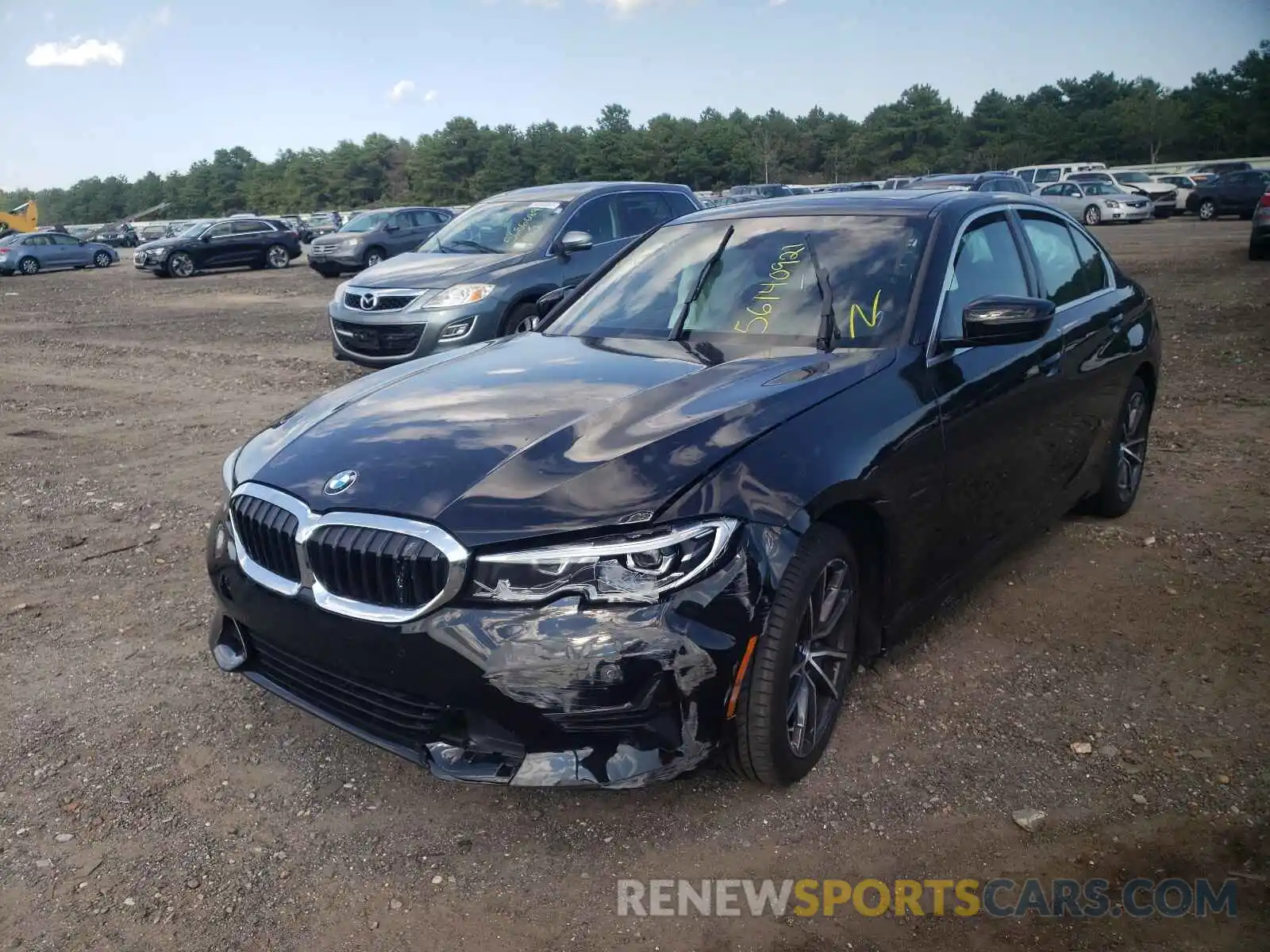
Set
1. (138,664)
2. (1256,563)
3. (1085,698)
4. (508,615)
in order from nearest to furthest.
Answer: (508,615) < (1085,698) < (138,664) < (1256,563)

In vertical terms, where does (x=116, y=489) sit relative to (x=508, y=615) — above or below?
below

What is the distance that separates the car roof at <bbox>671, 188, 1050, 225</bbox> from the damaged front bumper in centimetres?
184

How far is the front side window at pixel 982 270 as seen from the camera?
3586 millimetres

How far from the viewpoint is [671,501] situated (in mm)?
2521

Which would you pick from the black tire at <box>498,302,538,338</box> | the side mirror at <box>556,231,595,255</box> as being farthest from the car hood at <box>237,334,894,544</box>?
the side mirror at <box>556,231,595,255</box>

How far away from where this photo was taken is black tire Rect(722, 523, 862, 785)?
2.66 m

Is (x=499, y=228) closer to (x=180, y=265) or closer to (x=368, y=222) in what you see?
(x=368, y=222)

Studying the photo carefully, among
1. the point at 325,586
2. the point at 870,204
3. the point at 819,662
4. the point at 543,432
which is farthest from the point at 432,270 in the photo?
the point at 819,662

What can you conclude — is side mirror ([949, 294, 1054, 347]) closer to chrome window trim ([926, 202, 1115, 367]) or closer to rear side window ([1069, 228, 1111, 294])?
chrome window trim ([926, 202, 1115, 367])

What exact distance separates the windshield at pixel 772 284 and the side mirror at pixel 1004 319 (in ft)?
0.79

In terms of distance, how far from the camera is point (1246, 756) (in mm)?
3084

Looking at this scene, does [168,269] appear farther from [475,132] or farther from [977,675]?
[475,132]

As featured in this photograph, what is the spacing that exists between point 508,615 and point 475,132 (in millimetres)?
101815

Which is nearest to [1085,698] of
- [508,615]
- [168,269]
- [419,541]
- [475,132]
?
[508,615]
